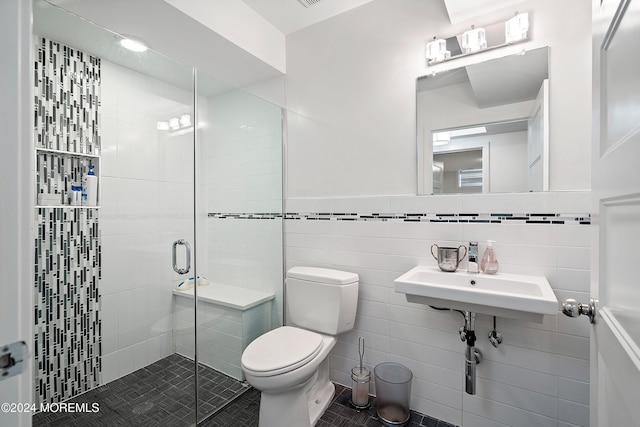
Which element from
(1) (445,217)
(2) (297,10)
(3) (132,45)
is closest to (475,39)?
(1) (445,217)

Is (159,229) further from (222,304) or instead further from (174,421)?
(174,421)

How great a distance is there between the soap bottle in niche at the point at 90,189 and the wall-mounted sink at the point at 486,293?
5.03ft

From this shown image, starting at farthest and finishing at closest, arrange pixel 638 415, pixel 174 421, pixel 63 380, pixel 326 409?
pixel 326 409, pixel 174 421, pixel 63 380, pixel 638 415

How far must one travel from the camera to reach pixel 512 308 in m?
1.22

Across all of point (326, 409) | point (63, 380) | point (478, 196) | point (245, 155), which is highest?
point (245, 155)

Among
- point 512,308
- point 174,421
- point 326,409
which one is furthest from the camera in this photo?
point 326,409

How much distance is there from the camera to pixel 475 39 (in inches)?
63.6

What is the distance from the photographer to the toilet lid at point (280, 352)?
1.41 m

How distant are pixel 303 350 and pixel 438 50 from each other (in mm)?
1822

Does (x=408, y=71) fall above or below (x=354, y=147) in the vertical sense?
above

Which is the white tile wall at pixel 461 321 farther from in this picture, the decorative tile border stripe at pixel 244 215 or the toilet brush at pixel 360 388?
the decorative tile border stripe at pixel 244 215

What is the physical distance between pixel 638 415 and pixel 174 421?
1.86 meters

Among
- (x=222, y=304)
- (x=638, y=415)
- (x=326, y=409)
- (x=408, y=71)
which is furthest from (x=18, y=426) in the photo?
(x=408, y=71)

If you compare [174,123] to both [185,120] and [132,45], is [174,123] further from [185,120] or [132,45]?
[132,45]
